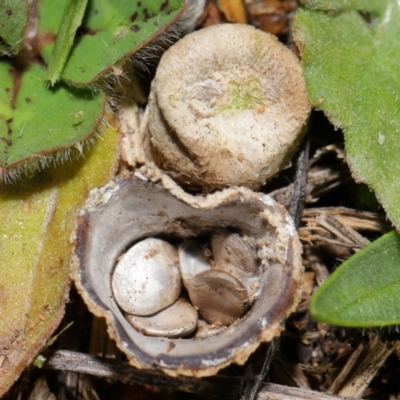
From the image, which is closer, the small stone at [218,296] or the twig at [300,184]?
the small stone at [218,296]

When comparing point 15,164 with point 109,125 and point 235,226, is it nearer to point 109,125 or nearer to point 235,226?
point 109,125

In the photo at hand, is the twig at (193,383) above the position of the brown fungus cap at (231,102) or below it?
below

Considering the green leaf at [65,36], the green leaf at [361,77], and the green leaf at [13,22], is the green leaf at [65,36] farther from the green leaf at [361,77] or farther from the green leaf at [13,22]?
the green leaf at [361,77]

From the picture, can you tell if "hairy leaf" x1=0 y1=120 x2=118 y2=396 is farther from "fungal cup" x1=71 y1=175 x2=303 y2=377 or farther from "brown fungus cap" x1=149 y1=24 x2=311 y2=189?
"brown fungus cap" x1=149 y1=24 x2=311 y2=189

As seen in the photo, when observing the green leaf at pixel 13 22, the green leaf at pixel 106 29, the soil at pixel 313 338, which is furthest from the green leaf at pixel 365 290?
the green leaf at pixel 13 22

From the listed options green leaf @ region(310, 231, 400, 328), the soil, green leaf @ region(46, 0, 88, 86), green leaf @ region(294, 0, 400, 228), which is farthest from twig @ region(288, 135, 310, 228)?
green leaf @ region(46, 0, 88, 86)

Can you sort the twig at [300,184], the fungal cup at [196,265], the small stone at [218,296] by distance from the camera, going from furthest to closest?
the twig at [300,184], the small stone at [218,296], the fungal cup at [196,265]

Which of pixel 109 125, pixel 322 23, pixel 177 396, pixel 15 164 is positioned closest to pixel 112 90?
pixel 109 125

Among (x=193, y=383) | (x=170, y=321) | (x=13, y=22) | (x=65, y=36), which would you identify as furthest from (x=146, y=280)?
(x=13, y=22)
